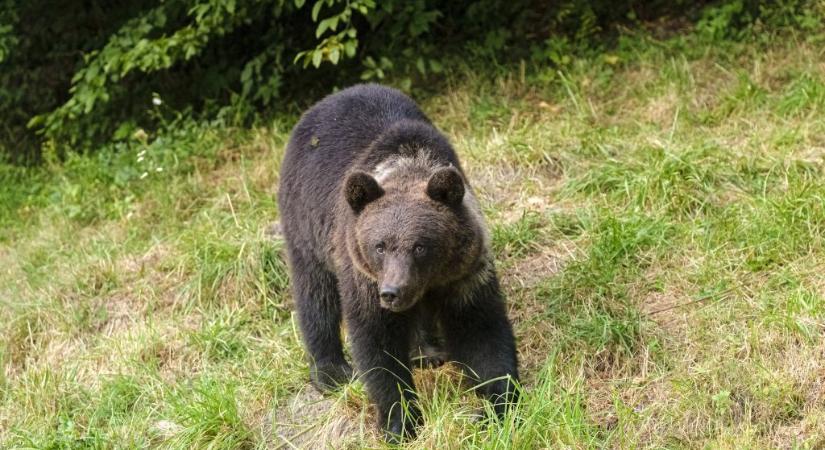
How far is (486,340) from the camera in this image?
564 cm

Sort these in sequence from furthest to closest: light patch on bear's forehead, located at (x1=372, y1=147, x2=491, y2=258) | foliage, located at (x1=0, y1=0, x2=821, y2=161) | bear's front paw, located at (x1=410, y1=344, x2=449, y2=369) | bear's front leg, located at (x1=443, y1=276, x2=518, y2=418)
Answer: foliage, located at (x1=0, y1=0, x2=821, y2=161)
bear's front paw, located at (x1=410, y1=344, x2=449, y2=369)
light patch on bear's forehead, located at (x1=372, y1=147, x2=491, y2=258)
bear's front leg, located at (x1=443, y1=276, x2=518, y2=418)

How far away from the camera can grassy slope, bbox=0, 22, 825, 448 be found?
561cm

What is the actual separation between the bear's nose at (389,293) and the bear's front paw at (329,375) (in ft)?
4.41

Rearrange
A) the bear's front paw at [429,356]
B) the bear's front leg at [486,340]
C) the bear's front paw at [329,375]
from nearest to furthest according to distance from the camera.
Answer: the bear's front leg at [486,340] < the bear's front paw at [429,356] < the bear's front paw at [329,375]

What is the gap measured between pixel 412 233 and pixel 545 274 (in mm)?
2000

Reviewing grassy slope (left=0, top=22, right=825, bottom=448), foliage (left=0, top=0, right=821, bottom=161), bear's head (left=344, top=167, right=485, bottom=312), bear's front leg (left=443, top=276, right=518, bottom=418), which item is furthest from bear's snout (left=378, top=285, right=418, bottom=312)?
foliage (left=0, top=0, right=821, bottom=161)

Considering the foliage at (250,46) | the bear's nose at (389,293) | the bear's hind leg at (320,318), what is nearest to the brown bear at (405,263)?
the bear's nose at (389,293)

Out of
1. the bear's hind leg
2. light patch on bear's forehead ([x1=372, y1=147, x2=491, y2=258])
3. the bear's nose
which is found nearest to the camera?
the bear's nose

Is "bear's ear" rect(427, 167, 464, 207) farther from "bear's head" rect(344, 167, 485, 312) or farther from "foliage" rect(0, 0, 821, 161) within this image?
"foliage" rect(0, 0, 821, 161)

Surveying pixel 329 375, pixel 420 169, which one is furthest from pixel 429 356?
pixel 420 169

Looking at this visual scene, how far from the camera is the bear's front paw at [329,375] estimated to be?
635 cm

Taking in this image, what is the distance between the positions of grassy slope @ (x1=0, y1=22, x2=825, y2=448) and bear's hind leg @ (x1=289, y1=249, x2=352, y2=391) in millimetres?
204

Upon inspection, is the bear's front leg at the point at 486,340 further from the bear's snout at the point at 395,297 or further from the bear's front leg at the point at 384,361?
the bear's snout at the point at 395,297

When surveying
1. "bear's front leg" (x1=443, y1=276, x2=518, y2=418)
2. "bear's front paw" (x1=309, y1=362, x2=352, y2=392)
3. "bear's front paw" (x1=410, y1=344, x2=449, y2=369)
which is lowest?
"bear's front paw" (x1=309, y1=362, x2=352, y2=392)
